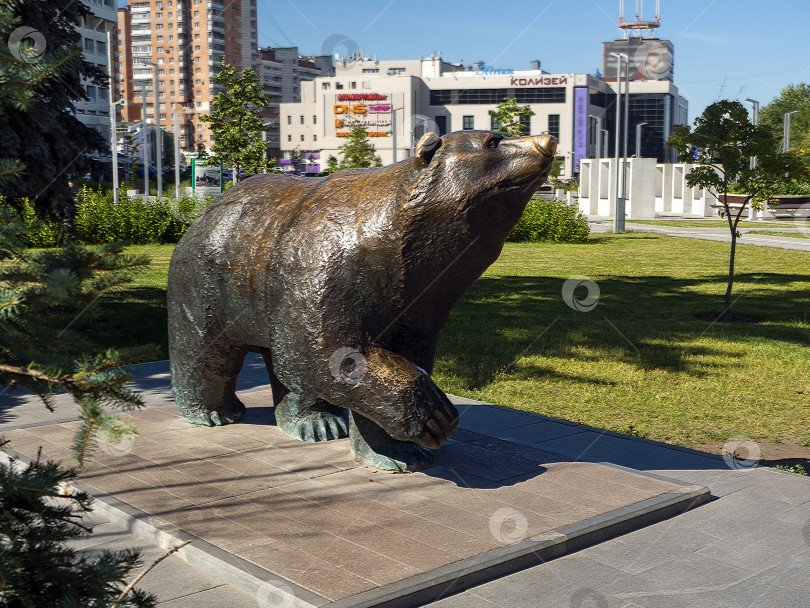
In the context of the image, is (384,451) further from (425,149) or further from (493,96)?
(493,96)

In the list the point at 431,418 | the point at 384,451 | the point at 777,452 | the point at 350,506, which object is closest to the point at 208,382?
the point at 384,451

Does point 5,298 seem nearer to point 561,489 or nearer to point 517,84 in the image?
point 561,489

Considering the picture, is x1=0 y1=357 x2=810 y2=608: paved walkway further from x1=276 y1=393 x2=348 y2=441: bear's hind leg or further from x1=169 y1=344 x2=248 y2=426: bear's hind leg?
x1=276 y1=393 x2=348 y2=441: bear's hind leg

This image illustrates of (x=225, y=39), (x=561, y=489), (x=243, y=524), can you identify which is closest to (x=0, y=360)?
(x=243, y=524)

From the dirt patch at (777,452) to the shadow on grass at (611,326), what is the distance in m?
2.31

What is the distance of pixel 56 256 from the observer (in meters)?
2.34

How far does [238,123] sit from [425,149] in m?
17.1

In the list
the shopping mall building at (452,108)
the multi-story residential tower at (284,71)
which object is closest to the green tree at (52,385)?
the shopping mall building at (452,108)

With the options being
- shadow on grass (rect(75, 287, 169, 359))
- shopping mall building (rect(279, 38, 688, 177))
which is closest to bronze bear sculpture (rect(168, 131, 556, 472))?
shadow on grass (rect(75, 287, 169, 359))

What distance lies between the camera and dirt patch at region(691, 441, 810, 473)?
6.36m

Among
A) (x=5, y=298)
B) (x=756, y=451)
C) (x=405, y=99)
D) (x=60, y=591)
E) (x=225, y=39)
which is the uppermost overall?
(x=225, y=39)

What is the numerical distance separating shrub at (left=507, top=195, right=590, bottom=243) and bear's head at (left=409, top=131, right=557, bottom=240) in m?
21.6

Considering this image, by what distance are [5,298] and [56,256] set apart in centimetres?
29

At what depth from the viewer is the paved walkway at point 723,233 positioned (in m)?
25.6
